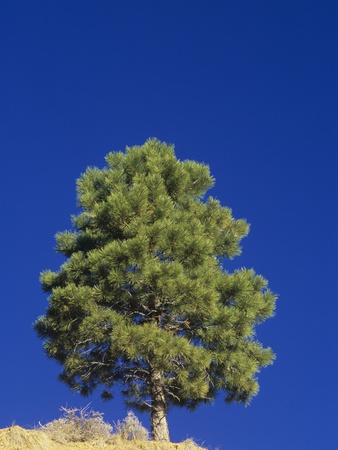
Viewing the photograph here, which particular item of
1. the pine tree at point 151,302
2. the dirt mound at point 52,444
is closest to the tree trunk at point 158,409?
the pine tree at point 151,302

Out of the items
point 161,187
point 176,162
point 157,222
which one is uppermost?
point 176,162

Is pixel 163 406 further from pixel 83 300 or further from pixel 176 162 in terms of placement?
pixel 176 162

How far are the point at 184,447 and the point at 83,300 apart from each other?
424 centimetres

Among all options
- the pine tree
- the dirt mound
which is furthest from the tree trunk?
the dirt mound

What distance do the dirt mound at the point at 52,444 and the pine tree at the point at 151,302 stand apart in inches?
52.8

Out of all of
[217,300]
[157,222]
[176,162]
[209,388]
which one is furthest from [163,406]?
[176,162]

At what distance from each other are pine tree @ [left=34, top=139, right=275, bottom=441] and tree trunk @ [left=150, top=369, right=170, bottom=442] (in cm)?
2

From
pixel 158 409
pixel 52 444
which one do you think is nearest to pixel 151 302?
pixel 158 409

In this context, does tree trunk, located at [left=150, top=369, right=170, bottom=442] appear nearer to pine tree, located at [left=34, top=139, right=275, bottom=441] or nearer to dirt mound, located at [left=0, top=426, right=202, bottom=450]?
pine tree, located at [left=34, top=139, right=275, bottom=441]

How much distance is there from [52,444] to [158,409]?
3.18 meters

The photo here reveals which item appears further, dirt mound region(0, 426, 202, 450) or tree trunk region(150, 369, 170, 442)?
tree trunk region(150, 369, 170, 442)

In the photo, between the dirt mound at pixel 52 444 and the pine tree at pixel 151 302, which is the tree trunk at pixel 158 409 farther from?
the dirt mound at pixel 52 444

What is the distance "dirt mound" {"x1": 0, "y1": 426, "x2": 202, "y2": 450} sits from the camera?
13.9m

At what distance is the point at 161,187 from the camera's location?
1778 cm
